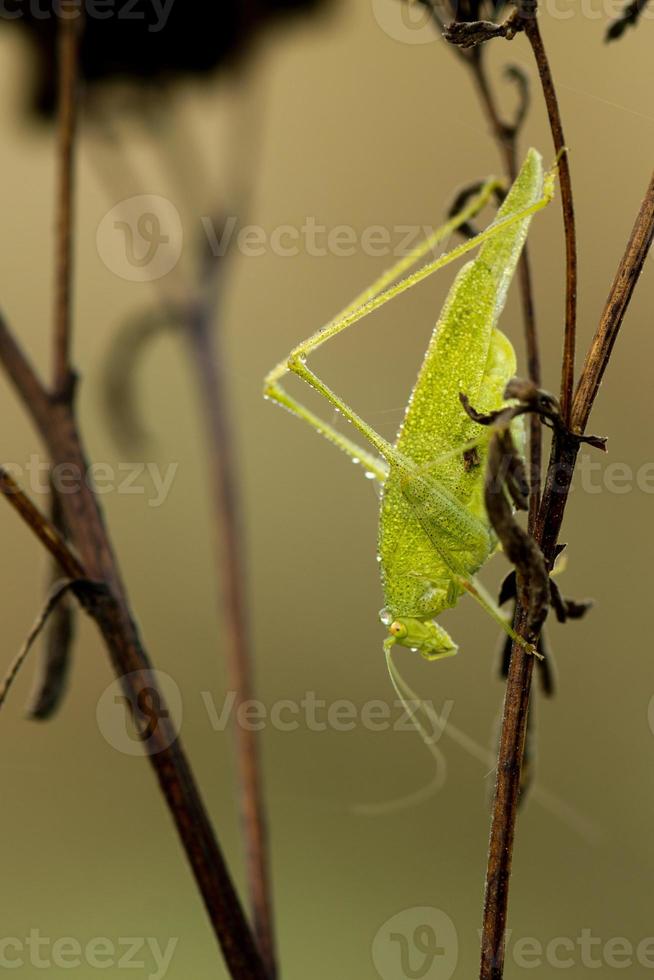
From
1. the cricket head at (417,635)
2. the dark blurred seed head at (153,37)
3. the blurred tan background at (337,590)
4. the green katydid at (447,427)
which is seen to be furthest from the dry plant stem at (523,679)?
the blurred tan background at (337,590)

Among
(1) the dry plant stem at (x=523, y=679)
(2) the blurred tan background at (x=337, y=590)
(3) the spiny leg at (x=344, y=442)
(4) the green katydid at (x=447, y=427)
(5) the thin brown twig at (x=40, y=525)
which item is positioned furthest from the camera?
(2) the blurred tan background at (x=337, y=590)

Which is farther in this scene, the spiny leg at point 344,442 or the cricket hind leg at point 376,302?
the spiny leg at point 344,442

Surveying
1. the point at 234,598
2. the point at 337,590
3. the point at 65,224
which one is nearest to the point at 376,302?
the point at 65,224

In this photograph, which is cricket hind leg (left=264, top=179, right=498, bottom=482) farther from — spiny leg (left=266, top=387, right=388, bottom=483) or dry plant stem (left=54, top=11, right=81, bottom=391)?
dry plant stem (left=54, top=11, right=81, bottom=391)

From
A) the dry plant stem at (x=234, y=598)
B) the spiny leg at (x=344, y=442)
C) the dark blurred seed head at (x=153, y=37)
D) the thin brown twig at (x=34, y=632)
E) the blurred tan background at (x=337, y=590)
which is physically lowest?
the blurred tan background at (x=337, y=590)

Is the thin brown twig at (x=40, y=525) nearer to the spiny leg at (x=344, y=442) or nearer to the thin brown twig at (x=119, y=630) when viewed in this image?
the thin brown twig at (x=119, y=630)

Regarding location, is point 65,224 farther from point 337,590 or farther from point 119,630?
point 337,590

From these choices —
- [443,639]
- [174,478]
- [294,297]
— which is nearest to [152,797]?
[174,478]
